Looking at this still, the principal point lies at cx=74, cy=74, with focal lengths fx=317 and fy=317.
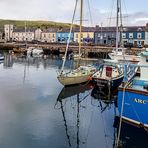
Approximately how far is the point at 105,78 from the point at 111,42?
77.3m

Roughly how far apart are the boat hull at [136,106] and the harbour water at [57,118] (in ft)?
3.07

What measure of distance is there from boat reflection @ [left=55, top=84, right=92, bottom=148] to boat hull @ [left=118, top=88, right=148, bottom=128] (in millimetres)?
3451

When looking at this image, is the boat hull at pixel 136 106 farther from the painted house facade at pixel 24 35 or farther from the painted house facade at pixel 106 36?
the painted house facade at pixel 24 35

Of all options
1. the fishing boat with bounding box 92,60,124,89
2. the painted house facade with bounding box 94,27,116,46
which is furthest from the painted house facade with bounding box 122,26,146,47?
the fishing boat with bounding box 92,60,124,89

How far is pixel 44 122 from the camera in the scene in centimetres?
2164

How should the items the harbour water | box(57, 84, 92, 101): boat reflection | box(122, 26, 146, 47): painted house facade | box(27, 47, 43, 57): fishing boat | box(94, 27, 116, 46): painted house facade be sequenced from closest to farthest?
the harbour water → box(57, 84, 92, 101): boat reflection → box(27, 47, 43, 57): fishing boat → box(122, 26, 146, 47): painted house facade → box(94, 27, 116, 46): painted house facade

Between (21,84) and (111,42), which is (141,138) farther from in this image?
(111,42)

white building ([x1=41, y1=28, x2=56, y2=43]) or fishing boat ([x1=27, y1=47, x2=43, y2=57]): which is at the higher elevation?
white building ([x1=41, y1=28, x2=56, y2=43])

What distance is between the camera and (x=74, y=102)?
93.4 feet

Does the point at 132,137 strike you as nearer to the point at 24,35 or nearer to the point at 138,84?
the point at 138,84

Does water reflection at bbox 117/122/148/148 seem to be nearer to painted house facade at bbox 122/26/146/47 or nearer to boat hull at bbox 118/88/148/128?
boat hull at bbox 118/88/148/128

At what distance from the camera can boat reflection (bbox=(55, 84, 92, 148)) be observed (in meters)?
18.8

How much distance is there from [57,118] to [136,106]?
20.5ft

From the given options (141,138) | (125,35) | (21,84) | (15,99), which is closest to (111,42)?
(125,35)
